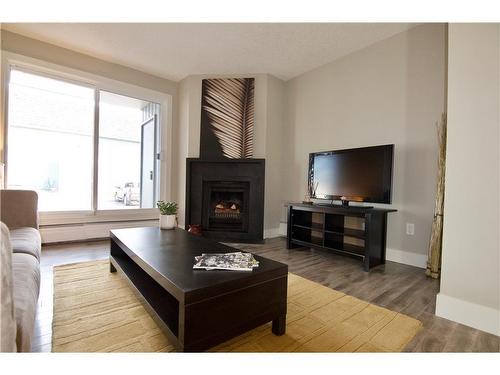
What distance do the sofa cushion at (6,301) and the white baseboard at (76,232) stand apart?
2861 millimetres

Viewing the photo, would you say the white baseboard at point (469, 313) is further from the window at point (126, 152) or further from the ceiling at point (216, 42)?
the window at point (126, 152)

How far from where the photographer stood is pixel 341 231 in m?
2.72

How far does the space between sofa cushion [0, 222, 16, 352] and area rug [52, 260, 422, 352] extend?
1.68 feet

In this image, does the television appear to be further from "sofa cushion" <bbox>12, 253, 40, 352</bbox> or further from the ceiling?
"sofa cushion" <bbox>12, 253, 40, 352</bbox>

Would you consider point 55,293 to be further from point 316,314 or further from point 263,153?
point 263,153

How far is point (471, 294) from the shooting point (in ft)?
4.83

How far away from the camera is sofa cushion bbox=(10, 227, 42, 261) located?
56.1 inches

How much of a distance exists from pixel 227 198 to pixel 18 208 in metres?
2.33

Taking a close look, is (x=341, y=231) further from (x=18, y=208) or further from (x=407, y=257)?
(x=18, y=208)

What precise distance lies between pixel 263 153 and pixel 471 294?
270cm

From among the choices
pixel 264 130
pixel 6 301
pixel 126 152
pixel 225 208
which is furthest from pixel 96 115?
pixel 6 301

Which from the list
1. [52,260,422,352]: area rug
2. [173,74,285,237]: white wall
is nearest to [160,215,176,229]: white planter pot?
[52,260,422,352]: area rug

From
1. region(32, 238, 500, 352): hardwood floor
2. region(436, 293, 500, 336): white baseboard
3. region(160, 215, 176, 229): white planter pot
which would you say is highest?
region(160, 215, 176, 229): white planter pot

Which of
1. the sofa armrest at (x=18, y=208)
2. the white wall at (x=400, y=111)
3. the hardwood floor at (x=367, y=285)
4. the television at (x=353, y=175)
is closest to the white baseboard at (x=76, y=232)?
the hardwood floor at (x=367, y=285)
